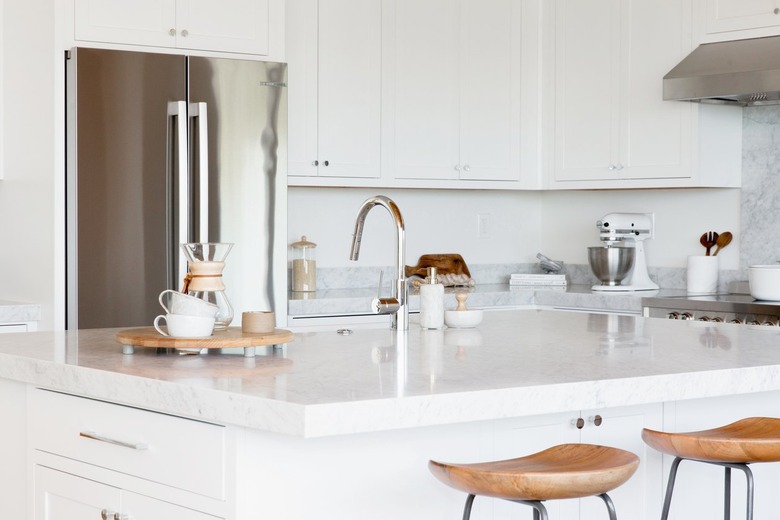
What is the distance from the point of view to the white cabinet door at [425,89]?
15.6 feet

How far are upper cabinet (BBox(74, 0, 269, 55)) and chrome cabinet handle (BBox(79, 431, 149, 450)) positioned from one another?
2088 mm

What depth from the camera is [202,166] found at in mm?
3861

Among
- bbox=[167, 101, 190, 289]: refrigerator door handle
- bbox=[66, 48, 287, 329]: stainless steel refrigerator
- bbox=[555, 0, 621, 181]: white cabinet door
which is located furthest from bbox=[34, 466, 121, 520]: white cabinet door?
bbox=[555, 0, 621, 181]: white cabinet door

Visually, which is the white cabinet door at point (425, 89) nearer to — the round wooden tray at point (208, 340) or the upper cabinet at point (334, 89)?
the upper cabinet at point (334, 89)

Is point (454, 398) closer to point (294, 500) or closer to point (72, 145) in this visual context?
point (294, 500)

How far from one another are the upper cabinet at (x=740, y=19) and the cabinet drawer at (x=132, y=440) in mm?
3266

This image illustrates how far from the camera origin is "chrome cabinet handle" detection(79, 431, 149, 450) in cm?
196

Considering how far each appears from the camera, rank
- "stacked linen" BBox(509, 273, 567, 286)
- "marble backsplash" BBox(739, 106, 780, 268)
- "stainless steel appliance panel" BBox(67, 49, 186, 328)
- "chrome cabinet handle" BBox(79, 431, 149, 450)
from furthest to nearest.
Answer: "stacked linen" BBox(509, 273, 567, 286), "marble backsplash" BBox(739, 106, 780, 268), "stainless steel appliance panel" BBox(67, 49, 186, 328), "chrome cabinet handle" BBox(79, 431, 149, 450)

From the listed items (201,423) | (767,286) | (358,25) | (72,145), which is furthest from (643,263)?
(201,423)

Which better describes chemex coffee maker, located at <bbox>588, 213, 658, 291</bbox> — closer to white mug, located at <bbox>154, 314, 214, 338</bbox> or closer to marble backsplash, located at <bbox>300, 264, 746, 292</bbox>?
marble backsplash, located at <bbox>300, 264, 746, 292</bbox>

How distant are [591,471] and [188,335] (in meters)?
0.93

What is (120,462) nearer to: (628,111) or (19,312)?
(19,312)

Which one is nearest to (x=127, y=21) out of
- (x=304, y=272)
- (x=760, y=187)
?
(x=304, y=272)

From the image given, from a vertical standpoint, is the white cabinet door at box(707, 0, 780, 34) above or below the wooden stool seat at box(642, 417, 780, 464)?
above
